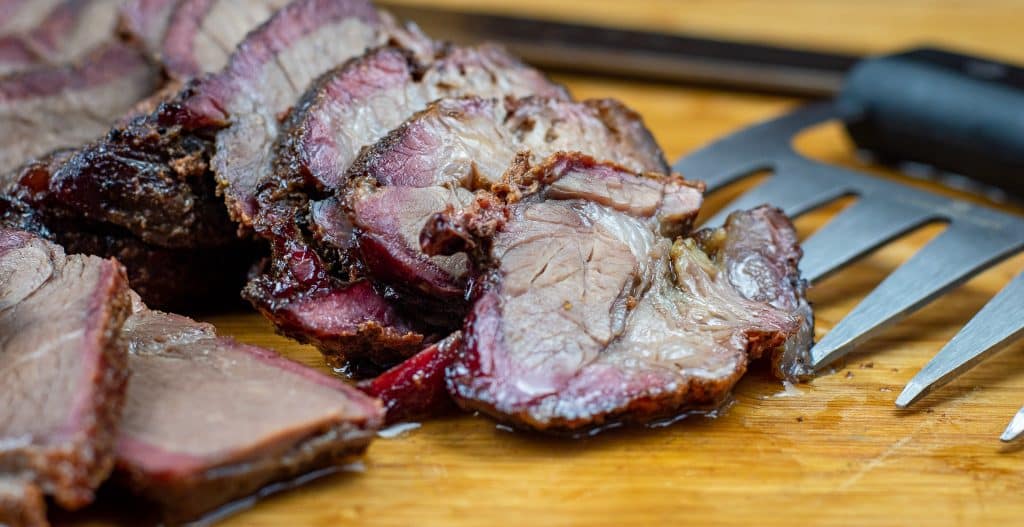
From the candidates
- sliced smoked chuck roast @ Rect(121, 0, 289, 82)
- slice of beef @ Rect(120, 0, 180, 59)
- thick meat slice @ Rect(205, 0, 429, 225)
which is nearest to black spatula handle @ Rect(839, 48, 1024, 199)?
thick meat slice @ Rect(205, 0, 429, 225)

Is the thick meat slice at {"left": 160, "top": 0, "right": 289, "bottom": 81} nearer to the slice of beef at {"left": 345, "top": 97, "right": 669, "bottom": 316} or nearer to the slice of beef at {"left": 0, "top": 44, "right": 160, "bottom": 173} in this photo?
the slice of beef at {"left": 0, "top": 44, "right": 160, "bottom": 173}

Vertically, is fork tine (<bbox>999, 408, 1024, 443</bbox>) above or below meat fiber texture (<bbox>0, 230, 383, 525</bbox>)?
below

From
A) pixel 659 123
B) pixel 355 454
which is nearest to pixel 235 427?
pixel 355 454

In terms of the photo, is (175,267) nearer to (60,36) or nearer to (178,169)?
(178,169)

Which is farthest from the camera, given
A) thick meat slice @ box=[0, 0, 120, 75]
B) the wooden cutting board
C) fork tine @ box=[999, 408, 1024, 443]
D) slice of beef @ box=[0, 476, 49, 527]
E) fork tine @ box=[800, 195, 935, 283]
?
thick meat slice @ box=[0, 0, 120, 75]

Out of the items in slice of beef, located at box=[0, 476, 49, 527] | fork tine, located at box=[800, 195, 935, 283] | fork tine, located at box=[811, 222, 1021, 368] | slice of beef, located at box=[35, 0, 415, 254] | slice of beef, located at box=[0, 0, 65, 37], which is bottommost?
fork tine, located at box=[811, 222, 1021, 368]

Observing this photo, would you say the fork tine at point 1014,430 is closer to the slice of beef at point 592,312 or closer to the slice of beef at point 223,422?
the slice of beef at point 592,312

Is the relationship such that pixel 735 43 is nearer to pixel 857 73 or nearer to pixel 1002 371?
pixel 857 73
